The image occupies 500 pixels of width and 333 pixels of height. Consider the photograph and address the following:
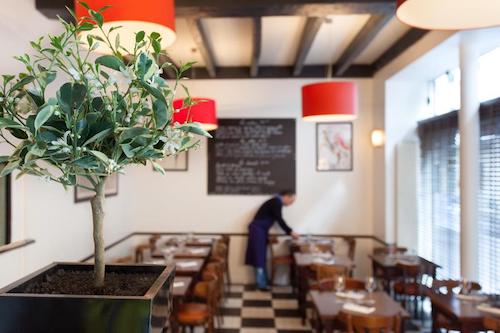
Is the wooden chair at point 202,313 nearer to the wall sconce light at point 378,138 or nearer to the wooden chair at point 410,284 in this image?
the wooden chair at point 410,284

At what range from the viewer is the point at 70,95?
2.75 ft

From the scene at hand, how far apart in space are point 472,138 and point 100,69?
13.3 feet

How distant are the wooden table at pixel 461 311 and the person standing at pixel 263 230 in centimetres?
289

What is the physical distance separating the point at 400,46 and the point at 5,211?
4830 mm

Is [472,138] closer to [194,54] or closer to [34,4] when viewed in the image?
[194,54]

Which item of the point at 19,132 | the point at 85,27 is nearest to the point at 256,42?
the point at 85,27

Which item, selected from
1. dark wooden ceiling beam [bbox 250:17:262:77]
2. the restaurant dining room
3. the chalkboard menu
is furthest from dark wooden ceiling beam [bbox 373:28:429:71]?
dark wooden ceiling beam [bbox 250:17:262:77]

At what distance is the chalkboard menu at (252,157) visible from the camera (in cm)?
643

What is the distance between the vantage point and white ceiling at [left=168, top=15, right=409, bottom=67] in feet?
14.4

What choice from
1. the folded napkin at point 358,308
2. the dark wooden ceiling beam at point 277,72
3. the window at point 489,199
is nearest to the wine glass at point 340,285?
the folded napkin at point 358,308

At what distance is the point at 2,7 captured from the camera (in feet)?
9.36

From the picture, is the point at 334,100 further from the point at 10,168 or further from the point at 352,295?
the point at 10,168

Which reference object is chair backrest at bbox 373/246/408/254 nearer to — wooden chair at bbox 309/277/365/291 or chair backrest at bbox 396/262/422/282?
chair backrest at bbox 396/262/422/282

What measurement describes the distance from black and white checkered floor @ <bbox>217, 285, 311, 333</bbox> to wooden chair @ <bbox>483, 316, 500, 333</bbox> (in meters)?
2.14
